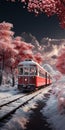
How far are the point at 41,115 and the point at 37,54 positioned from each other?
43.9 meters

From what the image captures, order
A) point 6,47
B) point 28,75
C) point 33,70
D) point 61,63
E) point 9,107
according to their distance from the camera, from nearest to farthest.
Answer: point 9,107, point 33,70, point 28,75, point 6,47, point 61,63

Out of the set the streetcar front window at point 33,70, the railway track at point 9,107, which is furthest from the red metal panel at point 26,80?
the railway track at point 9,107

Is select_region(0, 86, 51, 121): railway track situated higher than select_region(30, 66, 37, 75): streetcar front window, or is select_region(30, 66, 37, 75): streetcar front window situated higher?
select_region(30, 66, 37, 75): streetcar front window

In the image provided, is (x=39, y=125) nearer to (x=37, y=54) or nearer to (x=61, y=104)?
(x=61, y=104)

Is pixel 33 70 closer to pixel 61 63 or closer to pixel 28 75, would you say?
pixel 28 75

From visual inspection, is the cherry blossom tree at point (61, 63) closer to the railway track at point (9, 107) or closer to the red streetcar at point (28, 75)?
the red streetcar at point (28, 75)

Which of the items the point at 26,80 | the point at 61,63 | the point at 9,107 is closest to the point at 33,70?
the point at 26,80

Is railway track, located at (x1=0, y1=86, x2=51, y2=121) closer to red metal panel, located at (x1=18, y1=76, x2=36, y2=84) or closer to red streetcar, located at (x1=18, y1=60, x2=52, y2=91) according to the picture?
red streetcar, located at (x1=18, y1=60, x2=52, y2=91)

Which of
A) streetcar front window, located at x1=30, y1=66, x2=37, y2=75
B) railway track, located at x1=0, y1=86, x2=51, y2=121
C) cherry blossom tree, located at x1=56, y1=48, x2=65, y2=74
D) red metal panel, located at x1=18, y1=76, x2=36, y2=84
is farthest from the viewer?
cherry blossom tree, located at x1=56, y1=48, x2=65, y2=74

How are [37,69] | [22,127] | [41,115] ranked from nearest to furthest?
[22,127]
[41,115]
[37,69]

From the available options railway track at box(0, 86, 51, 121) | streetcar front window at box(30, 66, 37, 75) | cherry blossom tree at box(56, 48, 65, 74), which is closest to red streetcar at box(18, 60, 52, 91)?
streetcar front window at box(30, 66, 37, 75)

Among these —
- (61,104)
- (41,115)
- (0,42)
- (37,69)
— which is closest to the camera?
(61,104)

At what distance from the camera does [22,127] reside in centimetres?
1162

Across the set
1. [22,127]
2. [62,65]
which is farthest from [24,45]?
[22,127]
